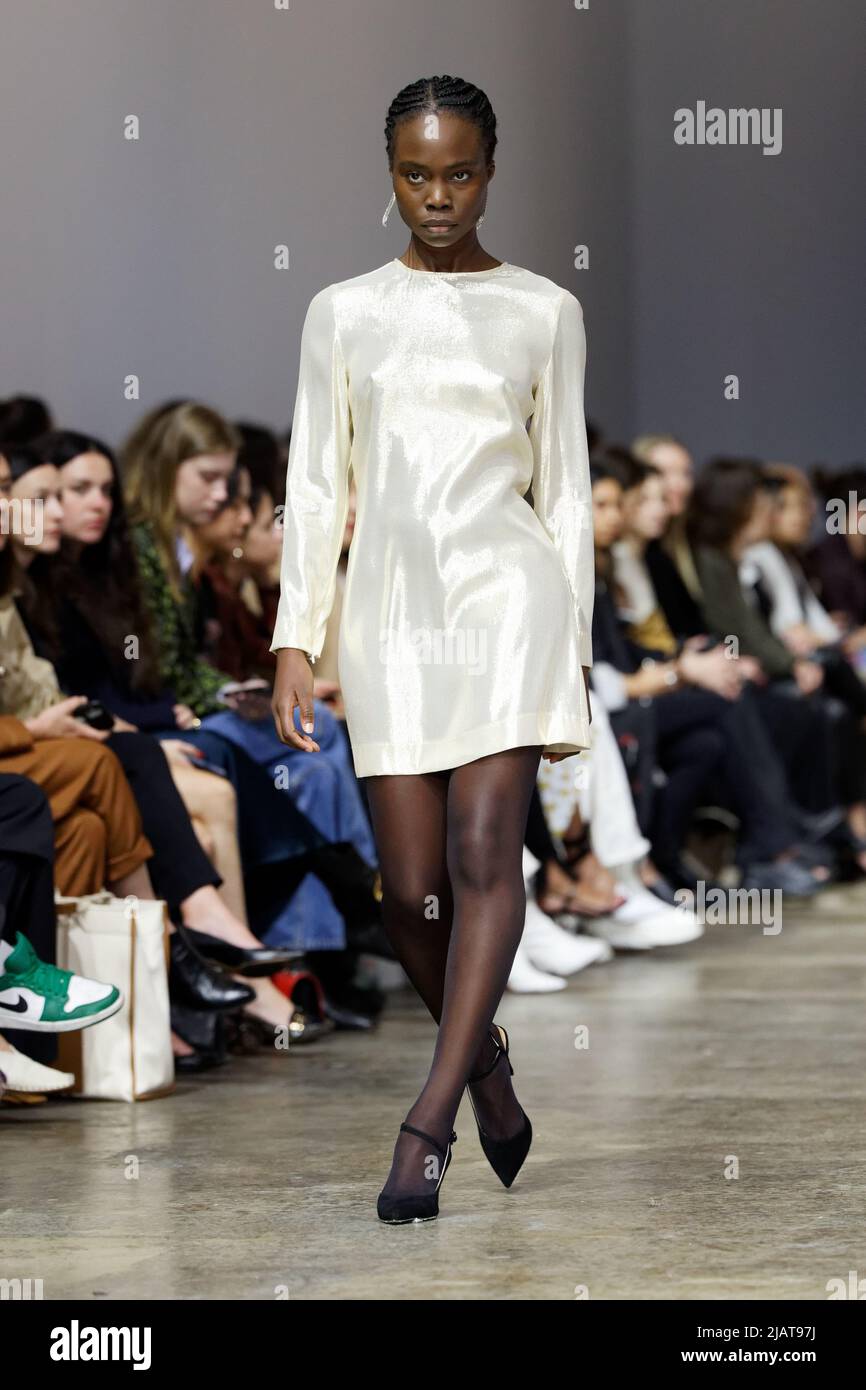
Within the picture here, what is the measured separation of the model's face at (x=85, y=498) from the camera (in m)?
Result: 4.08

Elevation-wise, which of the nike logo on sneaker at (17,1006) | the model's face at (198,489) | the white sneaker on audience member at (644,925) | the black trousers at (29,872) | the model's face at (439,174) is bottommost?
the white sneaker on audience member at (644,925)

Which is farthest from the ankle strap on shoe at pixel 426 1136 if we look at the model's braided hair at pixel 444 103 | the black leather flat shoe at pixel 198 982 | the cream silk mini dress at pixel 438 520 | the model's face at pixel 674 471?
the model's face at pixel 674 471

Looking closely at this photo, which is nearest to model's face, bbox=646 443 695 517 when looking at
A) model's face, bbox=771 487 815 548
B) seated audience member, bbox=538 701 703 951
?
model's face, bbox=771 487 815 548

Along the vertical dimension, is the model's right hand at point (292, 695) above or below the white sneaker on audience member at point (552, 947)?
above

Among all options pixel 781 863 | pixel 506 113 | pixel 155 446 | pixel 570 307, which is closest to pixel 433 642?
pixel 570 307

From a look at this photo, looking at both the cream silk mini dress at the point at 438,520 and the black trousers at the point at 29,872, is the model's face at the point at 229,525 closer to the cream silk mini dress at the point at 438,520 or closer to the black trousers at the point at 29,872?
the black trousers at the point at 29,872

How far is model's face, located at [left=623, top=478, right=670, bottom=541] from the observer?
6.34 meters

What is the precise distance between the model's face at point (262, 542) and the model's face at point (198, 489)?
0.29 meters

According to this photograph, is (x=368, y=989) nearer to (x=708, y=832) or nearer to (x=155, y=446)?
(x=155, y=446)

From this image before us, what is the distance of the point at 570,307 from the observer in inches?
98.7

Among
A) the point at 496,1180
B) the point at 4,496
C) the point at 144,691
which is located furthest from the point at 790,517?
the point at 496,1180
